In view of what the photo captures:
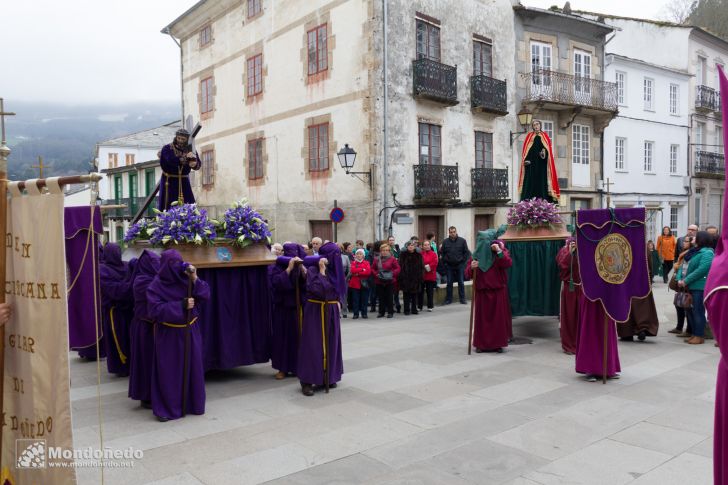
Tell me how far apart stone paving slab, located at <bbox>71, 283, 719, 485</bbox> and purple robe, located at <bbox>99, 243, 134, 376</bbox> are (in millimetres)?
298

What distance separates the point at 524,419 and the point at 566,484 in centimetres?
152

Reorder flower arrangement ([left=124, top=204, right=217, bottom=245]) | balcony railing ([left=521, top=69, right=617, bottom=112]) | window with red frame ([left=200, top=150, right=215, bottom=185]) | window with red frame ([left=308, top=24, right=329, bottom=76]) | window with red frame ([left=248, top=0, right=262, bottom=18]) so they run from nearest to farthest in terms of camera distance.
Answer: flower arrangement ([left=124, top=204, right=217, bottom=245]) → window with red frame ([left=308, top=24, right=329, bottom=76]) → balcony railing ([left=521, top=69, right=617, bottom=112]) → window with red frame ([left=248, top=0, right=262, bottom=18]) → window with red frame ([left=200, top=150, right=215, bottom=185])

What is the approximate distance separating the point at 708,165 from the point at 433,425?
29.0m

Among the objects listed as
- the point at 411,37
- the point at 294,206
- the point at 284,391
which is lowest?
the point at 284,391

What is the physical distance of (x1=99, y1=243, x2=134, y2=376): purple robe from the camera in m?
8.16

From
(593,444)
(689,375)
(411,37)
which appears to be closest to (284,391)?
(593,444)

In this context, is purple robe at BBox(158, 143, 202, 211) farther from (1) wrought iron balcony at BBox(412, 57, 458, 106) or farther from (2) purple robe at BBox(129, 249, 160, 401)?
(1) wrought iron balcony at BBox(412, 57, 458, 106)

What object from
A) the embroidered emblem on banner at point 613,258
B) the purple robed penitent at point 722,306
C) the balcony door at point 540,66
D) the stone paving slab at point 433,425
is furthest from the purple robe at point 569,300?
the balcony door at point 540,66

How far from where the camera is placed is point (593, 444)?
5.39 meters

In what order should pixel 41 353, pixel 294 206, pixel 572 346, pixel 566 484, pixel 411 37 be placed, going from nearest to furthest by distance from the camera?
pixel 41 353
pixel 566 484
pixel 572 346
pixel 411 37
pixel 294 206

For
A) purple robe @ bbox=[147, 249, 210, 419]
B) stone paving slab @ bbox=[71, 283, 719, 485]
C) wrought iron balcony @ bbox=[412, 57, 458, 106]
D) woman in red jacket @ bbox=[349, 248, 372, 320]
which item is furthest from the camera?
wrought iron balcony @ bbox=[412, 57, 458, 106]

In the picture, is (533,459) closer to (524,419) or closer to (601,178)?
(524,419)

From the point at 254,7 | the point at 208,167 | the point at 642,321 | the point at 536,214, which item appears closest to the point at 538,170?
the point at 536,214

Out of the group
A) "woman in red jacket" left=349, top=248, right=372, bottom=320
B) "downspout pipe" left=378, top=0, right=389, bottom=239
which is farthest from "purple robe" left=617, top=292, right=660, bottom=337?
"downspout pipe" left=378, top=0, right=389, bottom=239
